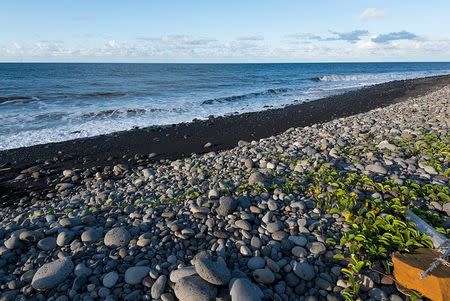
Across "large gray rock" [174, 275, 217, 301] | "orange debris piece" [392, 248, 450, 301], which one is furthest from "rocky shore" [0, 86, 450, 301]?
"orange debris piece" [392, 248, 450, 301]

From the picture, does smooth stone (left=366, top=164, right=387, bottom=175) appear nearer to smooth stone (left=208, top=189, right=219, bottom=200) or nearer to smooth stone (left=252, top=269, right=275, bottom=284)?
smooth stone (left=208, top=189, right=219, bottom=200)

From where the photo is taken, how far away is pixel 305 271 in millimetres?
3850

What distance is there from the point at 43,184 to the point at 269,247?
760cm

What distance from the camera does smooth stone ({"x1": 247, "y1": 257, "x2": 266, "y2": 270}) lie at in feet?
12.9

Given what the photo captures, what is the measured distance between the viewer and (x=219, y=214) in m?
5.15

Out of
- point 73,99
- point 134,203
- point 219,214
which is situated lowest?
point 73,99

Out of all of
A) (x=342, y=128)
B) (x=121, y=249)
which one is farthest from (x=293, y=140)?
(x=121, y=249)

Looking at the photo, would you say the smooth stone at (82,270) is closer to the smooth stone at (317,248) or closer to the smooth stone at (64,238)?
the smooth stone at (64,238)

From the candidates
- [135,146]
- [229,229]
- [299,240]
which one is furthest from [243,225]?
[135,146]

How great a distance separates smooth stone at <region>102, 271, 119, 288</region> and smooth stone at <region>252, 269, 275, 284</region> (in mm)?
1637

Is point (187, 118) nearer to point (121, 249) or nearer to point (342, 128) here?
point (342, 128)

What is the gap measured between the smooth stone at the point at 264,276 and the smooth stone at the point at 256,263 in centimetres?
11

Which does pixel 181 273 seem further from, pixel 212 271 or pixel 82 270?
pixel 82 270

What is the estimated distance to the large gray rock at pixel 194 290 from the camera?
340 cm
